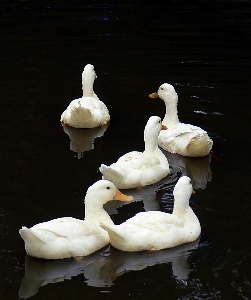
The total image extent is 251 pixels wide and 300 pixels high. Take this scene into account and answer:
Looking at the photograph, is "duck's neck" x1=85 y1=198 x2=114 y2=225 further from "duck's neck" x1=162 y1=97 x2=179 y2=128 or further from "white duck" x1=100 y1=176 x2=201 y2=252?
"duck's neck" x1=162 y1=97 x2=179 y2=128

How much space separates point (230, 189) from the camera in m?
9.44

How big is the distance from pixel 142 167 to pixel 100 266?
7.61 ft

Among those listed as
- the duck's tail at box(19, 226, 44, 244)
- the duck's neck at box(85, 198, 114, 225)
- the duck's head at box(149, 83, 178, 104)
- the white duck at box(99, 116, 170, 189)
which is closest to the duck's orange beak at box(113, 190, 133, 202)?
the duck's neck at box(85, 198, 114, 225)

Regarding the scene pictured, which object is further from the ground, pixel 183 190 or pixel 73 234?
pixel 183 190

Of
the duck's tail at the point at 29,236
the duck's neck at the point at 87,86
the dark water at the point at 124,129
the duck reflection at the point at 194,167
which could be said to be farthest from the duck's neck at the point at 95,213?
the duck's neck at the point at 87,86

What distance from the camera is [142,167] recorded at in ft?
32.0

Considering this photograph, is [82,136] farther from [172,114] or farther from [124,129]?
[172,114]

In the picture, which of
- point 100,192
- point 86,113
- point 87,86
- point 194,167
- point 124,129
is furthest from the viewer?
point 87,86

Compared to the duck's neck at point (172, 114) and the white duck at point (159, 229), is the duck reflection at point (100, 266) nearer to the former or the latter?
the white duck at point (159, 229)

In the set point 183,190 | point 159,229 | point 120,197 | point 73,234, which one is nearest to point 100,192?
point 120,197

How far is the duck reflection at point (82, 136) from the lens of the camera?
11180 millimetres

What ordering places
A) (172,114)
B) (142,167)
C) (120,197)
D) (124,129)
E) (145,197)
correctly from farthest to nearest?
1. (124,129)
2. (172,114)
3. (142,167)
4. (145,197)
5. (120,197)

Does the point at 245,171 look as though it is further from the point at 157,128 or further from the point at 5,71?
the point at 5,71

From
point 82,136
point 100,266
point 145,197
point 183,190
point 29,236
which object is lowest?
point 82,136
